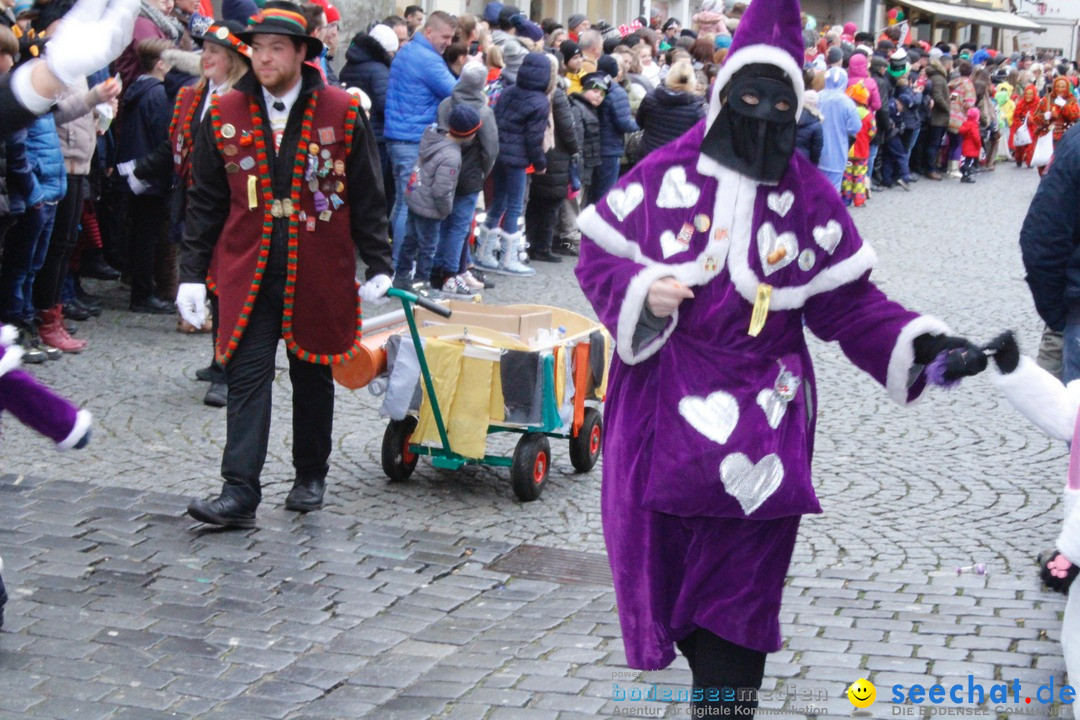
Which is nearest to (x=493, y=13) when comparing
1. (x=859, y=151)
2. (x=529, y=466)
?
(x=859, y=151)

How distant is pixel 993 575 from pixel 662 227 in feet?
8.72

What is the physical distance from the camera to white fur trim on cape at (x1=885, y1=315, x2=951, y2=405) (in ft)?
12.2

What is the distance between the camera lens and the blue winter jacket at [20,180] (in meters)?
7.92

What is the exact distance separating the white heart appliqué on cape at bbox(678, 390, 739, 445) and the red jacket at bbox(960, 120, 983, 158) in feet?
71.1

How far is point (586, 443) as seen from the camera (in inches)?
272

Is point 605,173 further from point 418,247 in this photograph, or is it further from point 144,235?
point 144,235

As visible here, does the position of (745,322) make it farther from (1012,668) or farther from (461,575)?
(461,575)

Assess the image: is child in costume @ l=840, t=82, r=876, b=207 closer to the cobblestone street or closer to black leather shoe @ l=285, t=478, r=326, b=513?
the cobblestone street

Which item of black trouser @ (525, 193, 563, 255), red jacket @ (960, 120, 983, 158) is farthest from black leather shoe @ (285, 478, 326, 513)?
red jacket @ (960, 120, 983, 158)

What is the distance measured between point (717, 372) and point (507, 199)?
8.84 meters

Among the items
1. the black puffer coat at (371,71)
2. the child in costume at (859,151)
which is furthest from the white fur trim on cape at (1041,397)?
the child in costume at (859,151)

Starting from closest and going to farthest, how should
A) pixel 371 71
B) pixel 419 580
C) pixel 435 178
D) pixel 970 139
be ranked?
1. pixel 419 580
2. pixel 435 178
3. pixel 371 71
4. pixel 970 139

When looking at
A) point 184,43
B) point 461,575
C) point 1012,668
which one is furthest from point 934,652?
point 184,43

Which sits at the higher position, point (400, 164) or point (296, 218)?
point (296, 218)
